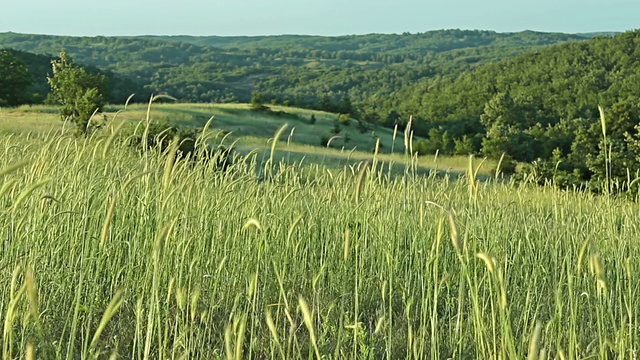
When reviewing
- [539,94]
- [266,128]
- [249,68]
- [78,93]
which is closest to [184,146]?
[78,93]

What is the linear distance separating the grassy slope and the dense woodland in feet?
6.73

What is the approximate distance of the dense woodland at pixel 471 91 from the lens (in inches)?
838

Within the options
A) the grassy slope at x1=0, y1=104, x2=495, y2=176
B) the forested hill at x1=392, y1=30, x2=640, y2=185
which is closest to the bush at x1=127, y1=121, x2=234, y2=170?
the grassy slope at x1=0, y1=104, x2=495, y2=176

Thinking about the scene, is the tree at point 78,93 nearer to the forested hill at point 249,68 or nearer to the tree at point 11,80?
the tree at point 11,80

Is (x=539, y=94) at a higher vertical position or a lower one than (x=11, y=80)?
lower

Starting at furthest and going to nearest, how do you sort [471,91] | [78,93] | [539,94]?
[471,91] < [539,94] < [78,93]

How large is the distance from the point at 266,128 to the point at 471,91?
153 ft

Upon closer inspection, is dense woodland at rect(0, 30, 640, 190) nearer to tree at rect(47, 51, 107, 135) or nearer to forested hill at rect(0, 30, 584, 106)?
forested hill at rect(0, 30, 584, 106)

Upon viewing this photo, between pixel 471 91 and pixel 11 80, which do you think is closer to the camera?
pixel 11 80

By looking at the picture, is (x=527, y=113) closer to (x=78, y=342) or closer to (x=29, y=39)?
(x=78, y=342)

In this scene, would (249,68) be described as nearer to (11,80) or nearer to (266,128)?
(11,80)

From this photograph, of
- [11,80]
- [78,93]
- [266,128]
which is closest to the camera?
[78,93]

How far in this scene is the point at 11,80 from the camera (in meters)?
27.4

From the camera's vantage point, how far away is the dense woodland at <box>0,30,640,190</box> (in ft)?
69.8
